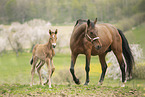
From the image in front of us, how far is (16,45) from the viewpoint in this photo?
14.0 meters

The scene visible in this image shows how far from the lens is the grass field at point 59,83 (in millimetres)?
6852

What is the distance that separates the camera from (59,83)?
8.71 meters

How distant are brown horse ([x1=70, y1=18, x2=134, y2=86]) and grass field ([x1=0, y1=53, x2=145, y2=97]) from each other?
65cm

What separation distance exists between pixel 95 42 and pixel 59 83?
2.82m

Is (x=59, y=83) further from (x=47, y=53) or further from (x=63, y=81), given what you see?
(x=47, y=53)

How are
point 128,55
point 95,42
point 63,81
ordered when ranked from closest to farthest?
point 95,42 → point 128,55 → point 63,81

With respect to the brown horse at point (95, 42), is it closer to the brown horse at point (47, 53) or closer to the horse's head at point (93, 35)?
the horse's head at point (93, 35)

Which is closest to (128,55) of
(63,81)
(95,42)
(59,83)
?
(95,42)

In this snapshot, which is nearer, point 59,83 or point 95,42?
point 95,42

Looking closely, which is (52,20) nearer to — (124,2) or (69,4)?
(69,4)

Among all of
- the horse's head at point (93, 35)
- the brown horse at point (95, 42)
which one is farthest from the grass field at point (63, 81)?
the horse's head at point (93, 35)

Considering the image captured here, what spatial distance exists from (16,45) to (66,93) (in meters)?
8.40

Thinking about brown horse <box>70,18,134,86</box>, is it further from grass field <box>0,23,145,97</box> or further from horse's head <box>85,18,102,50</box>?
grass field <box>0,23,145,97</box>

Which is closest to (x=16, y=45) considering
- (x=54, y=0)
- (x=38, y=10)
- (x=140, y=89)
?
(x=38, y=10)
